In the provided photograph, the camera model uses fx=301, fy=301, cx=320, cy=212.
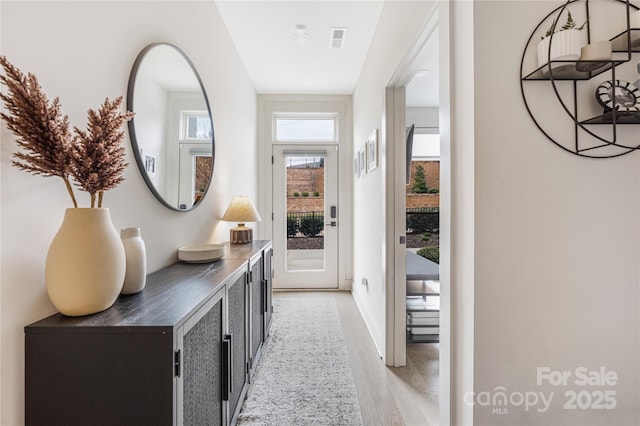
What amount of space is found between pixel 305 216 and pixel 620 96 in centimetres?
353

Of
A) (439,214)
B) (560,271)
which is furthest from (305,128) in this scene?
(560,271)

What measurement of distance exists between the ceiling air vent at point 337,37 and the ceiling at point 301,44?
0.10 ft

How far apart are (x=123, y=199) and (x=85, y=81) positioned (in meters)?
0.46

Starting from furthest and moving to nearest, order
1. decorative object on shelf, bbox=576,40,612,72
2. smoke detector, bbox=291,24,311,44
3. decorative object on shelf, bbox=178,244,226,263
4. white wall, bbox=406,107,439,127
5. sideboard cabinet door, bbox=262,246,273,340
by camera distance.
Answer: white wall, bbox=406,107,439,127 → smoke detector, bbox=291,24,311,44 → sideboard cabinet door, bbox=262,246,273,340 → decorative object on shelf, bbox=178,244,226,263 → decorative object on shelf, bbox=576,40,612,72

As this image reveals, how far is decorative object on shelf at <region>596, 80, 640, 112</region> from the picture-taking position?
3.09 ft

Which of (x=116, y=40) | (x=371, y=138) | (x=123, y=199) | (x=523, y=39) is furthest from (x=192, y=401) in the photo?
(x=371, y=138)

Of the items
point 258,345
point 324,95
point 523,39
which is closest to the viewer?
point 523,39

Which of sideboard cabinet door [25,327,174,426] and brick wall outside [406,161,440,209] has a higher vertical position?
brick wall outside [406,161,440,209]

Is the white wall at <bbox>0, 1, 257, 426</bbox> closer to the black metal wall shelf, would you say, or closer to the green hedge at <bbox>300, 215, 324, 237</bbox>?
the black metal wall shelf

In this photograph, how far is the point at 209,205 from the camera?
7.64 feet

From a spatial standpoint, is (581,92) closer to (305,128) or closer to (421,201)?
(305,128)

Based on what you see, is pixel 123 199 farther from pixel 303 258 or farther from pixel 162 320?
pixel 303 258

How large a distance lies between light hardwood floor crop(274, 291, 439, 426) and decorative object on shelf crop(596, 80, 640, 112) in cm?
167

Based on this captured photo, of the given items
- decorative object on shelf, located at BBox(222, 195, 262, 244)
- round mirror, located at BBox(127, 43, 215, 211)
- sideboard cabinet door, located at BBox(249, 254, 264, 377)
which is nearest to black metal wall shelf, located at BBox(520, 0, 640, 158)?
round mirror, located at BBox(127, 43, 215, 211)
